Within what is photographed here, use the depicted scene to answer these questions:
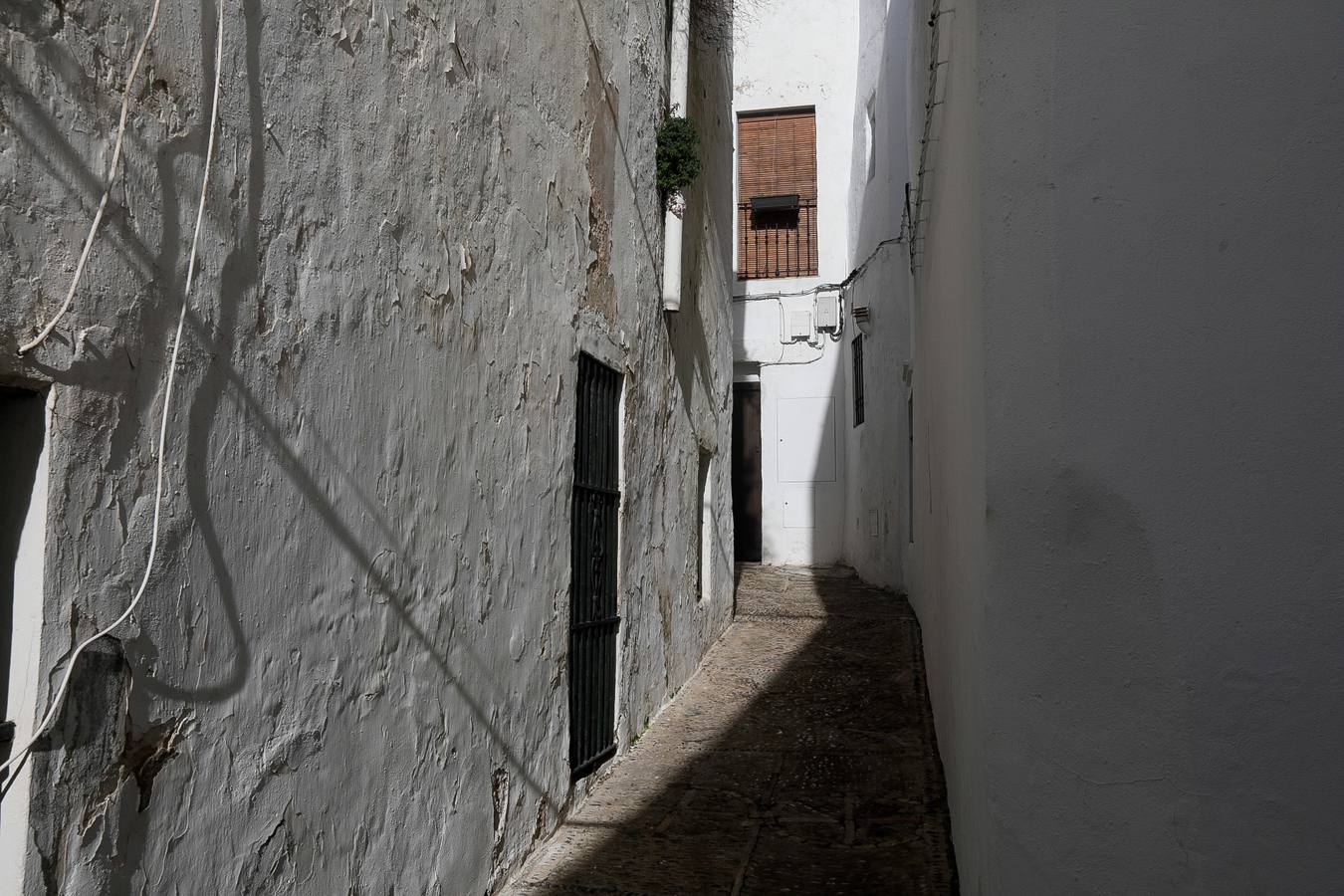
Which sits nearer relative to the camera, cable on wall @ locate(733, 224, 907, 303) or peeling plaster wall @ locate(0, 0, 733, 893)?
peeling plaster wall @ locate(0, 0, 733, 893)

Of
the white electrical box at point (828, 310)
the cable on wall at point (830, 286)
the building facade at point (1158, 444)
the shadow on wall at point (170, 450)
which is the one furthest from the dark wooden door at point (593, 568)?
the white electrical box at point (828, 310)

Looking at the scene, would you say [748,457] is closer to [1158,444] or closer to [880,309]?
[880,309]

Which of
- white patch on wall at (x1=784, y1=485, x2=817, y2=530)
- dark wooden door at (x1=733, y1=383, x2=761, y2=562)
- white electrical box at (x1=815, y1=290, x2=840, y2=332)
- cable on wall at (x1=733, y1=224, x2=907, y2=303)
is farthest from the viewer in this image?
dark wooden door at (x1=733, y1=383, x2=761, y2=562)

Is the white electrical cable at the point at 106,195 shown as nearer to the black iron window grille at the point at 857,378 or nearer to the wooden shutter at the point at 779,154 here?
the black iron window grille at the point at 857,378

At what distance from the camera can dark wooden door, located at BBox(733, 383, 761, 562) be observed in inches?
575

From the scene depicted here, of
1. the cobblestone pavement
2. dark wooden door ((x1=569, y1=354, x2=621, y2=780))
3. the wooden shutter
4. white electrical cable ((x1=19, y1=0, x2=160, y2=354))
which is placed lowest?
the cobblestone pavement

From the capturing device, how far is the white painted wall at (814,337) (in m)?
14.1

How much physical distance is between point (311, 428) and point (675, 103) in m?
4.74

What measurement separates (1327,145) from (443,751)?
2980 mm

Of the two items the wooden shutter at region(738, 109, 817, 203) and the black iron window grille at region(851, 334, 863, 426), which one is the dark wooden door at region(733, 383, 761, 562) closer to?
the black iron window grille at region(851, 334, 863, 426)

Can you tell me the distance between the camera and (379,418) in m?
3.11

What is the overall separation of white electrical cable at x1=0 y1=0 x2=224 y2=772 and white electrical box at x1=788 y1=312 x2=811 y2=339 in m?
12.0

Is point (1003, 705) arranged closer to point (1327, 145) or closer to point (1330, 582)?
point (1330, 582)

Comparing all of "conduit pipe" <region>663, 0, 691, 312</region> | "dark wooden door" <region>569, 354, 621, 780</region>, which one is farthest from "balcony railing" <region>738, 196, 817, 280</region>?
"dark wooden door" <region>569, 354, 621, 780</region>
